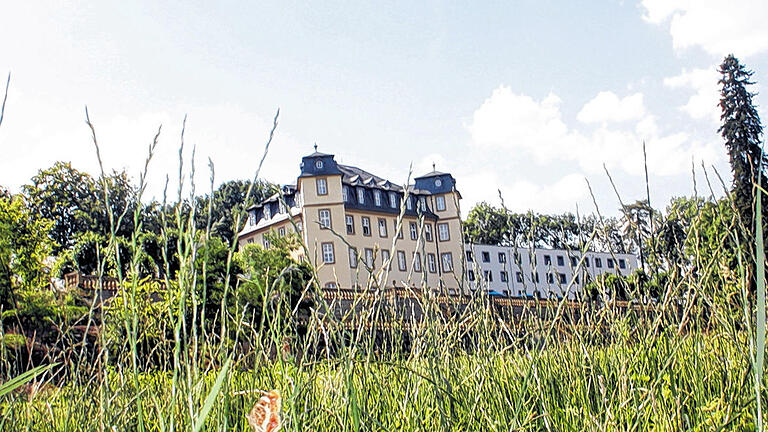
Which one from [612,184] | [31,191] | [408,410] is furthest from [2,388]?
[31,191]

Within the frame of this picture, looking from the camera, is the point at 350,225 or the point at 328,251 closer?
the point at 328,251

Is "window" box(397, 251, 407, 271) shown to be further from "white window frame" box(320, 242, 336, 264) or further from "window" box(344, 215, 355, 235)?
"white window frame" box(320, 242, 336, 264)

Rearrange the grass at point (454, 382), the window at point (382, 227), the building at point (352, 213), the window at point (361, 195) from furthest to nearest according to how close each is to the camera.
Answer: the window at point (382, 227)
the window at point (361, 195)
the building at point (352, 213)
the grass at point (454, 382)

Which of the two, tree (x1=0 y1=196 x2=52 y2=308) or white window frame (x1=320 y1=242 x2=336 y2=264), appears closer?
tree (x1=0 y1=196 x2=52 y2=308)

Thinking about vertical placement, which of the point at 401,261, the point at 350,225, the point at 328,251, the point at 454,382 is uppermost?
the point at 350,225

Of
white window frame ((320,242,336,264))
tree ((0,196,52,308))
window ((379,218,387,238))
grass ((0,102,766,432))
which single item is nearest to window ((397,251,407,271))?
window ((379,218,387,238))

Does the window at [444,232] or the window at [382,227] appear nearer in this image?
the window at [382,227]

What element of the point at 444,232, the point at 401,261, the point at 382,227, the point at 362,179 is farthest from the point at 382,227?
the point at 444,232

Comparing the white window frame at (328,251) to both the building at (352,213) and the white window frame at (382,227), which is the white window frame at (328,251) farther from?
the white window frame at (382,227)

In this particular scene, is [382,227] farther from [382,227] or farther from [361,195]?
[361,195]

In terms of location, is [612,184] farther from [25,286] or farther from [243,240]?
[243,240]

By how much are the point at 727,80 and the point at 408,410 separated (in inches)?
1617

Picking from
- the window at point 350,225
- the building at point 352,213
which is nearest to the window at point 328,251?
the building at point 352,213

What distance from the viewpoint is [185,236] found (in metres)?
1.11
